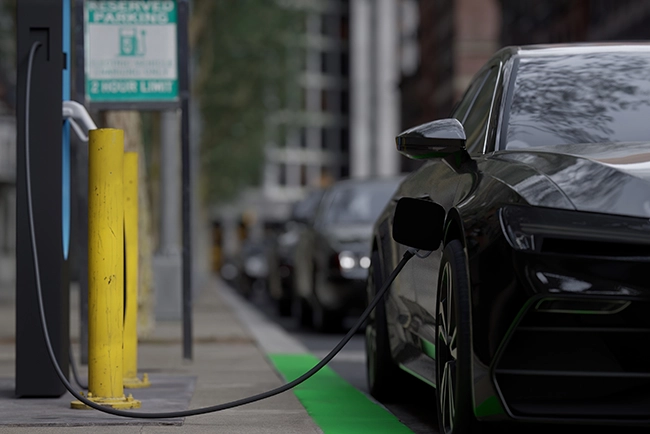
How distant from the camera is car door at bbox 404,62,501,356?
5.88m

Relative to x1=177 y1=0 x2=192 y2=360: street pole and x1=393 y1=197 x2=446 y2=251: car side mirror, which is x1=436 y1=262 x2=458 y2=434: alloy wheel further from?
x1=177 y1=0 x2=192 y2=360: street pole

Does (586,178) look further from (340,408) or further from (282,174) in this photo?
(282,174)

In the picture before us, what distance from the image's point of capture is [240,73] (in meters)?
Answer: 40.1

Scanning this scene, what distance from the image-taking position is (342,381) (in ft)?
31.1

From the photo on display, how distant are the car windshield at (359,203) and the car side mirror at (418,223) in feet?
31.9

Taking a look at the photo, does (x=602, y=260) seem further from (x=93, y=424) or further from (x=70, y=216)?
(x=70, y=216)

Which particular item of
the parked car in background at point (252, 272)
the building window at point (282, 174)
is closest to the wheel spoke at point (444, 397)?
the parked car in background at point (252, 272)

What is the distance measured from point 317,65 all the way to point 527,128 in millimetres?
107610

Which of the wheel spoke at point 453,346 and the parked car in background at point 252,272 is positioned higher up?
the wheel spoke at point 453,346

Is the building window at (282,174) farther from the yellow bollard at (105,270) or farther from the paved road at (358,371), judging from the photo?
the yellow bollard at (105,270)

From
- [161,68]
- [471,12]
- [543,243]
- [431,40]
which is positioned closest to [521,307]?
[543,243]

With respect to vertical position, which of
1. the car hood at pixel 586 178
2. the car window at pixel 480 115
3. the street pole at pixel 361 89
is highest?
the street pole at pixel 361 89

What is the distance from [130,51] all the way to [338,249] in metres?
4.62

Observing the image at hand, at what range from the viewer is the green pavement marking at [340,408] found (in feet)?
21.8
